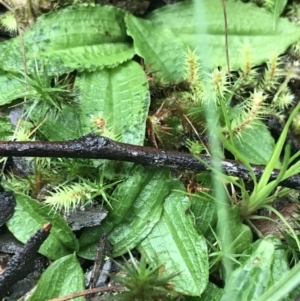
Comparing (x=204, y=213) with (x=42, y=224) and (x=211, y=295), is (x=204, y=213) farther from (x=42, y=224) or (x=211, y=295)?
(x=42, y=224)

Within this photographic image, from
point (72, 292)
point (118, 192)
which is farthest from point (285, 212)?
point (72, 292)

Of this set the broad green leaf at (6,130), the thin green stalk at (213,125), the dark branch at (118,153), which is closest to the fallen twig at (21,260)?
the dark branch at (118,153)

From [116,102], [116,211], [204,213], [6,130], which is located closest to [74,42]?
[116,102]

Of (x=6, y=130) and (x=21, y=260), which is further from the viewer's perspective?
(x=6, y=130)

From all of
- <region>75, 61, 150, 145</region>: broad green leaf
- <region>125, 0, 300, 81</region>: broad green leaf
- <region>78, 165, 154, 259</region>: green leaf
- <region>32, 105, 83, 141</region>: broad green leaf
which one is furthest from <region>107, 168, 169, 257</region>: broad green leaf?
<region>125, 0, 300, 81</region>: broad green leaf

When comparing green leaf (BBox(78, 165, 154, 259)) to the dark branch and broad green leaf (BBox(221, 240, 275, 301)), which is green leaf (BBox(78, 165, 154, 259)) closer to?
the dark branch

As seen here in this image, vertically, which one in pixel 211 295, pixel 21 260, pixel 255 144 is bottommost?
pixel 211 295

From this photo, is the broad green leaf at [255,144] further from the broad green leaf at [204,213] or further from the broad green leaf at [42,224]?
the broad green leaf at [42,224]
